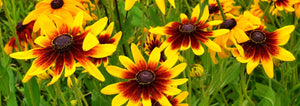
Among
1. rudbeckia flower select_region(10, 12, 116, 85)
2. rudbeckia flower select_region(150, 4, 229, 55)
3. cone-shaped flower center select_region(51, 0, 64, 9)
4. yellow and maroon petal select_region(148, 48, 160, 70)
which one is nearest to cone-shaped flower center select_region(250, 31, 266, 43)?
rudbeckia flower select_region(150, 4, 229, 55)

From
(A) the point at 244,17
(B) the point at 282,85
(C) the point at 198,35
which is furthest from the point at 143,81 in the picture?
(B) the point at 282,85

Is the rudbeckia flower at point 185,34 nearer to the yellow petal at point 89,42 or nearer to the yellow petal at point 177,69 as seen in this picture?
Answer: the yellow petal at point 177,69

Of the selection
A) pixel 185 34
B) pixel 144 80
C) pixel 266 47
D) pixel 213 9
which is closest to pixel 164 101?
pixel 144 80

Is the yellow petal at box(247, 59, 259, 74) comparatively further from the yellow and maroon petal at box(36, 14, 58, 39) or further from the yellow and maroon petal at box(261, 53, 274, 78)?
the yellow and maroon petal at box(36, 14, 58, 39)

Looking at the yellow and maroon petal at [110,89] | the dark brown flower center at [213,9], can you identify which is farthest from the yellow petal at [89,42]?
the dark brown flower center at [213,9]

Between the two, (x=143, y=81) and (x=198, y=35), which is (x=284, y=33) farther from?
(x=143, y=81)

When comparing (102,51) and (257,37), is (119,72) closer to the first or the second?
(102,51)
